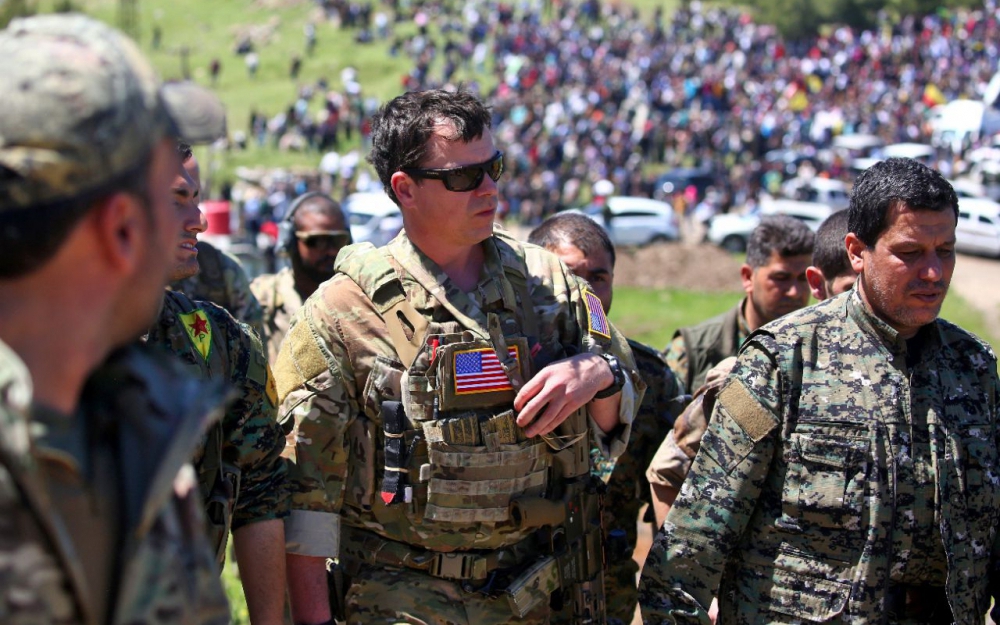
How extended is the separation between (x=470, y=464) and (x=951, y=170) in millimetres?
36235

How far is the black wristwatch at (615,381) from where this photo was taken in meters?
3.61

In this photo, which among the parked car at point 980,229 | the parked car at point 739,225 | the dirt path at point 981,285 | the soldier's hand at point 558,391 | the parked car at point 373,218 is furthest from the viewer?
the parked car at point 739,225

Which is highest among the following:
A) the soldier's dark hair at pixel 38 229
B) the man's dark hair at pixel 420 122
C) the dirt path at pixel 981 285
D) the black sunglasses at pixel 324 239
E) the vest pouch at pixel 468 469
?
the soldier's dark hair at pixel 38 229

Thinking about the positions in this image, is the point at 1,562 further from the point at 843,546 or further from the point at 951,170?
the point at 951,170

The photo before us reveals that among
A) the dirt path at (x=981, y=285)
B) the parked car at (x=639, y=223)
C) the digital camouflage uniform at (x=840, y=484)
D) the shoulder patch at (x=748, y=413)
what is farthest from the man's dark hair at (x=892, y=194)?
the parked car at (x=639, y=223)

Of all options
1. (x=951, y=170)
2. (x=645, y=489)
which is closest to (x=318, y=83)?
(x=951, y=170)

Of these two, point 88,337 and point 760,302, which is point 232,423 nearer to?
point 88,337

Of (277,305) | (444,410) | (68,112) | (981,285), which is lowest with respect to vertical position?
(981,285)

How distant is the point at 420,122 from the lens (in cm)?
371

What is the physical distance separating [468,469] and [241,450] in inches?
28.8

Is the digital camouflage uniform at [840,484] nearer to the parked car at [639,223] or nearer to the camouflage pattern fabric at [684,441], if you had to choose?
the camouflage pattern fabric at [684,441]

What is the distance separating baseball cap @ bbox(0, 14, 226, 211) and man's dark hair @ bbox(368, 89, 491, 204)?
2.11m

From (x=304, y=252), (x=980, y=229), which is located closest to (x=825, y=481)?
(x=304, y=252)

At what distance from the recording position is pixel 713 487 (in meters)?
3.70
